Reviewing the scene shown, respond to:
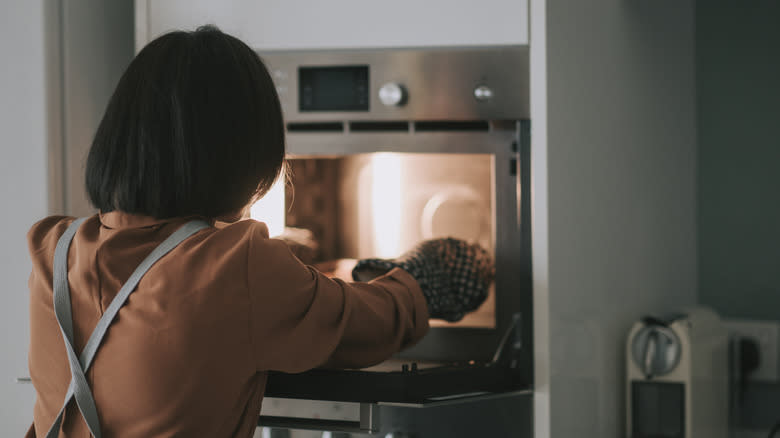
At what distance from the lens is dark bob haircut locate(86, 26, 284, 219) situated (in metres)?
0.70

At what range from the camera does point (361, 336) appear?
769mm

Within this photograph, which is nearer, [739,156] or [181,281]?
[181,281]

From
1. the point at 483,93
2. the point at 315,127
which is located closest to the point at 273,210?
the point at 315,127

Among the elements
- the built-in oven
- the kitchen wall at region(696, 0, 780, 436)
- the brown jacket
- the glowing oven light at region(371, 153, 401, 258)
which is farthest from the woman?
the kitchen wall at region(696, 0, 780, 436)

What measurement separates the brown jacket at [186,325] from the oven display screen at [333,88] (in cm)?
38

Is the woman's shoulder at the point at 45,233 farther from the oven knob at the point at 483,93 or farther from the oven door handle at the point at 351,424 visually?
the oven knob at the point at 483,93

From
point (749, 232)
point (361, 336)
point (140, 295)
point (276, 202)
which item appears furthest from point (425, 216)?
point (749, 232)

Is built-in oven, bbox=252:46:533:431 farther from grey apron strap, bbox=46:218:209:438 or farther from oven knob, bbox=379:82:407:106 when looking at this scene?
grey apron strap, bbox=46:218:209:438

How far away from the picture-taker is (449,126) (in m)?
1.08

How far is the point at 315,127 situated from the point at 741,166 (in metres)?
0.88

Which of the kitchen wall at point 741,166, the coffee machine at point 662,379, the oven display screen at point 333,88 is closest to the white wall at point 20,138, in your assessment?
the oven display screen at point 333,88

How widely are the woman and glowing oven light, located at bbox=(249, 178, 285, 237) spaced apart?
386mm

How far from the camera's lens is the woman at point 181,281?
67 cm

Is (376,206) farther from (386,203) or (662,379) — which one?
(662,379)
